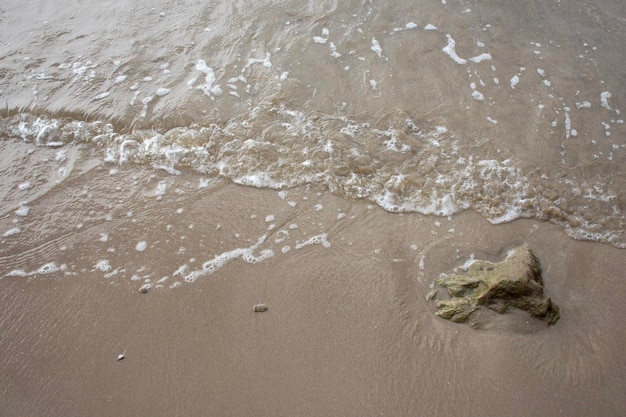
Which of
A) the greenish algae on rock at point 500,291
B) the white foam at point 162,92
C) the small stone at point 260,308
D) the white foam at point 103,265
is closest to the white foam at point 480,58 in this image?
the greenish algae on rock at point 500,291

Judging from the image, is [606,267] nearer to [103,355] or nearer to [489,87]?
[489,87]

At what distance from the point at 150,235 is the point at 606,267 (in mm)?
3971

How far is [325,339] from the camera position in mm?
3078

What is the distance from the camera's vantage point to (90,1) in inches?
249

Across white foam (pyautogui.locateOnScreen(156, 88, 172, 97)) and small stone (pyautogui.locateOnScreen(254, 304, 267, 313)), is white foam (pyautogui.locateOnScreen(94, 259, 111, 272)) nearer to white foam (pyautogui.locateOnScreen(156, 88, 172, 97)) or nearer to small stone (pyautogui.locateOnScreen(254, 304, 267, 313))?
small stone (pyautogui.locateOnScreen(254, 304, 267, 313))

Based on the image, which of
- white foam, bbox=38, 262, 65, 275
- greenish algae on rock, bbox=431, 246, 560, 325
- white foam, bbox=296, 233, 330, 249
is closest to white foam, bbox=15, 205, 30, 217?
white foam, bbox=38, 262, 65, 275

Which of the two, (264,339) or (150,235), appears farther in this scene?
(150,235)

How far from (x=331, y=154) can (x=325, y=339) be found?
1967 mm

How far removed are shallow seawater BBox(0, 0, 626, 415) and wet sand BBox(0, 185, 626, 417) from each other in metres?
0.02

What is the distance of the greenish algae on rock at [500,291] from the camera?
3.11 metres

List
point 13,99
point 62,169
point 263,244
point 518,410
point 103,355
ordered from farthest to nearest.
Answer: point 13,99 < point 62,169 < point 263,244 < point 103,355 < point 518,410

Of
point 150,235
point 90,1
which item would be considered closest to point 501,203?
point 150,235

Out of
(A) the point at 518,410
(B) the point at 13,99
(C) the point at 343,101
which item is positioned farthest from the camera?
(B) the point at 13,99

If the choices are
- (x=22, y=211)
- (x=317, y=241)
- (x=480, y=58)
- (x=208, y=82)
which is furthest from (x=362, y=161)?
(x=22, y=211)
